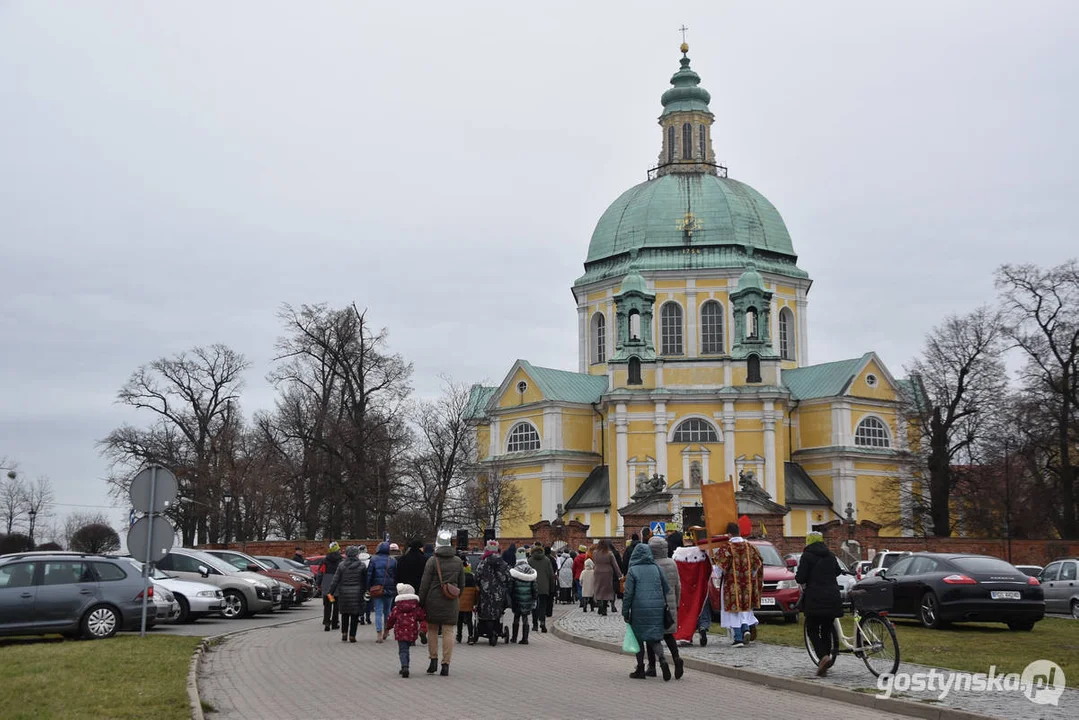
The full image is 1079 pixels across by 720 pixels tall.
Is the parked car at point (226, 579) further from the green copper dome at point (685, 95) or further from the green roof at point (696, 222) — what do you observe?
the green copper dome at point (685, 95)

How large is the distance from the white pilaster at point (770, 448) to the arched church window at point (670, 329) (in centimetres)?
700

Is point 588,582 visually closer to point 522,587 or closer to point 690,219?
point 522,587

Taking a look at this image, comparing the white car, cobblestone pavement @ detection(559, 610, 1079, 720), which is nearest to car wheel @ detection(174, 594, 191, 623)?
the white car

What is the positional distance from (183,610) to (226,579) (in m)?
1.85

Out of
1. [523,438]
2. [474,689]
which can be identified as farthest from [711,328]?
[474,689]

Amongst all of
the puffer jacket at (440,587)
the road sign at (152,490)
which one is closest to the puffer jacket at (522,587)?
the puffer jacket at (440,587)

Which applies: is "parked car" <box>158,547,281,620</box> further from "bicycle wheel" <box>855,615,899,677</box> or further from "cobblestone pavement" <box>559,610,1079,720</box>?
"bicycle wheel" <box>855,615,899,677</box>

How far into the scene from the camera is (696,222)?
226ft

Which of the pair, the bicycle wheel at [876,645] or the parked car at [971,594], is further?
the parked car at [971,594]

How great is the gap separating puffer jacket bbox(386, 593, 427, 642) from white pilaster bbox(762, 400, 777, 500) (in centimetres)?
4757

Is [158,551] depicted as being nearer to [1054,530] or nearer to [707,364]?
[1054,530]

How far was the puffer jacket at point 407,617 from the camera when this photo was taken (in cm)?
1498

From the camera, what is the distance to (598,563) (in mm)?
26438

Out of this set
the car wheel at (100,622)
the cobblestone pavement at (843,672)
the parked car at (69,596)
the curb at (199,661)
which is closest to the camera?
the cobblestone pavement at (843,672)
